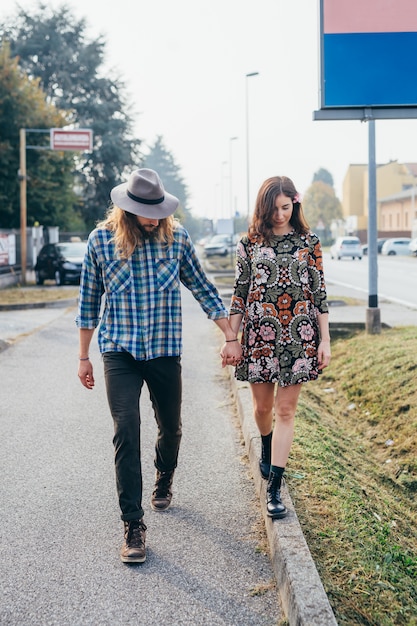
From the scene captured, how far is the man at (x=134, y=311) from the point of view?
13.2ft

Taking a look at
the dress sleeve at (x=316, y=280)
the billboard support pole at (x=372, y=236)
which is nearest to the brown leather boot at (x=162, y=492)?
the dress sleeve at (x=316, y=280)

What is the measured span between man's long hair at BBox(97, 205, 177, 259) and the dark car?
73.1 feet

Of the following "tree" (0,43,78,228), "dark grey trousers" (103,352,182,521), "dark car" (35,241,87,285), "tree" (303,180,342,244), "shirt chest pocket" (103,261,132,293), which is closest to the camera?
"dark grey trousers" (103,352,182,521)

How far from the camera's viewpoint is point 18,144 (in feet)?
107

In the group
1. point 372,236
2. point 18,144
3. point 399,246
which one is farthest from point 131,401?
point 399,246

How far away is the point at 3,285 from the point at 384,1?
780 inches

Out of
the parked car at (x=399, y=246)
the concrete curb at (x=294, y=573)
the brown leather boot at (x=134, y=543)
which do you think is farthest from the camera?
the parked car at (x=399, y=246)

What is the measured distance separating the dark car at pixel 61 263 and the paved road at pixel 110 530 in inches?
750

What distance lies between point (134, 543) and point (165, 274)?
1.32m

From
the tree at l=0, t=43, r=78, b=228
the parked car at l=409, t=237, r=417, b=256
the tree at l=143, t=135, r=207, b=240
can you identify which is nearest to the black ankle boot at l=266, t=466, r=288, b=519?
the tree at l=0, t=43, r=78, b=228

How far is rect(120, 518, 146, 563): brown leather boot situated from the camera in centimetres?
386

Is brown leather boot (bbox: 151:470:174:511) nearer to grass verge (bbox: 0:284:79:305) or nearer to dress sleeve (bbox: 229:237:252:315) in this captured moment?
dress sleeve (bbox: 229:237:252:315)

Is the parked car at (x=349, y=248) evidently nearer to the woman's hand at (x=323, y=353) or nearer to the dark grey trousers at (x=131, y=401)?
the woman's hand at (x=323, y=353)

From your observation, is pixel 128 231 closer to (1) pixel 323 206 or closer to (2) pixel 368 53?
(2) pixel 368 53
